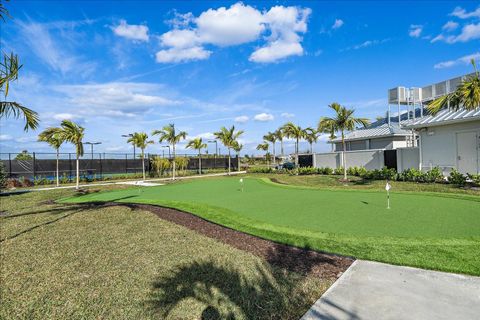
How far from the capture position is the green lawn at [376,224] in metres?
4.38

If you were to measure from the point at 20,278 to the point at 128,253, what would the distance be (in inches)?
60.4

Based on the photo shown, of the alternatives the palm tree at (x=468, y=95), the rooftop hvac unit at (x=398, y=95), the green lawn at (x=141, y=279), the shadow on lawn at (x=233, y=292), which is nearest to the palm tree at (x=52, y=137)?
the green lawn at (x=141, y=279)

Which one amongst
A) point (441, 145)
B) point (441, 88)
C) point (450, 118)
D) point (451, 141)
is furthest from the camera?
point (441, 88)

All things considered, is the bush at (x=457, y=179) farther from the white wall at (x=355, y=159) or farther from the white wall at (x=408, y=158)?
the white wall at (x=355, y=159)

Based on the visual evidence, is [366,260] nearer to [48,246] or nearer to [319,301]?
[319,301]

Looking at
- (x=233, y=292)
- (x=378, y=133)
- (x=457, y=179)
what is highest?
(x=378, y=133)

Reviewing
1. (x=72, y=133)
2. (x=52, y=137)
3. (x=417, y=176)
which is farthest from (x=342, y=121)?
(x=52, y=137)

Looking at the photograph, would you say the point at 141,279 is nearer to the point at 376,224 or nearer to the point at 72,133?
the point at 376,224

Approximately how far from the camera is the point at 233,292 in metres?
3.45

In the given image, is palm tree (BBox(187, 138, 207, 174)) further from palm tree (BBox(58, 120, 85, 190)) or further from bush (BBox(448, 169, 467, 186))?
bush (BBox(448, 169, 467, 186))

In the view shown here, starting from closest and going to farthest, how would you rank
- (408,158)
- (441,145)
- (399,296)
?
(399,296), (441,145), (408,158)

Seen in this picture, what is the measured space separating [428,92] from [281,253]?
1021 inches

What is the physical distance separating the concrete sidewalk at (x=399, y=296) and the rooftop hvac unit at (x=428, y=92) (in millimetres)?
25049

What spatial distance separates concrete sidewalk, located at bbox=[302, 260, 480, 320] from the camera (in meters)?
2.79
